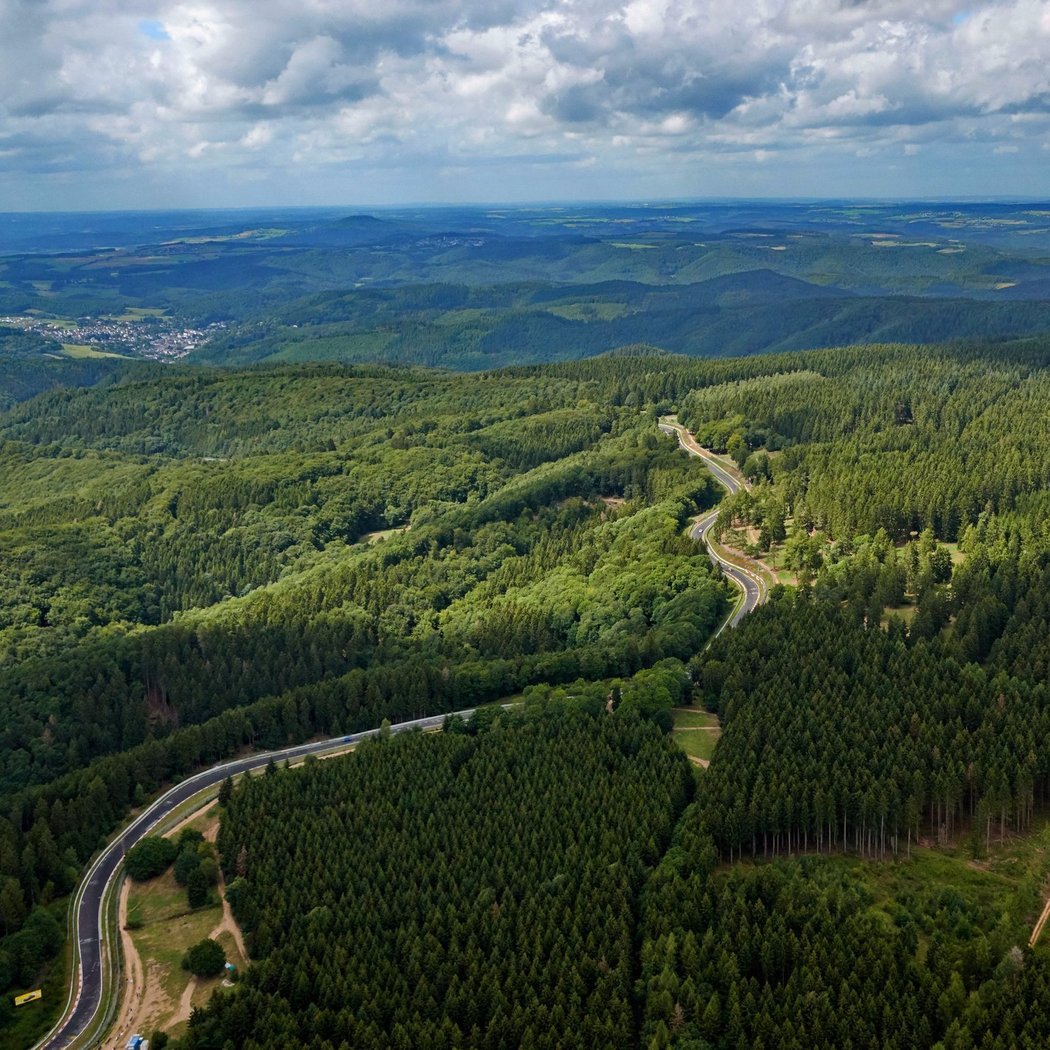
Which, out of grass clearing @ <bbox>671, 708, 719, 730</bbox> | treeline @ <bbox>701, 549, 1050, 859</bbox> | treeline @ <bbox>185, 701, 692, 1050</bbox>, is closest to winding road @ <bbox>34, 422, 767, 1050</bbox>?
treeline @ <bbox>185, 701, 692, 1050</bbox>

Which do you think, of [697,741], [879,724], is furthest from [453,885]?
[879,724]

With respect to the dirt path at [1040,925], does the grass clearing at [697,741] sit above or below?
below

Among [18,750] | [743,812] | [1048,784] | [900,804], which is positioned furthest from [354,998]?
[18,750]

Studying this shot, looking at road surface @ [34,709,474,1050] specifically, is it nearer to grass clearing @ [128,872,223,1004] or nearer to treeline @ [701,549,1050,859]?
grass clearing @ [128,872,223,1004]

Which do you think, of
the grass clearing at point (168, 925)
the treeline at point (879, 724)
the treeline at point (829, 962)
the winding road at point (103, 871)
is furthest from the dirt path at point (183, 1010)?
the treeline at point (879, 724)

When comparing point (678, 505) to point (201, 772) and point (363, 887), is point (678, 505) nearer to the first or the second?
point (201, 772)

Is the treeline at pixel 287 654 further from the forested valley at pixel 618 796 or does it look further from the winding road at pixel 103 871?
the winding road at pixel 103 871

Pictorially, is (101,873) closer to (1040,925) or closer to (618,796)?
(618,796)
